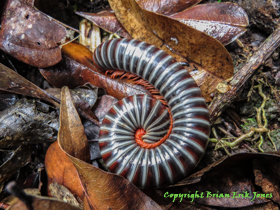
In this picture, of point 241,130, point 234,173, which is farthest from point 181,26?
→ point 234,173

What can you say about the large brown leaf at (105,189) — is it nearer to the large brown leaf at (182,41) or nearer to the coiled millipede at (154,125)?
the coiled millipede at (154,125)

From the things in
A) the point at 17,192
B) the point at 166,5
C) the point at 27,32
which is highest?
the point at 166,5

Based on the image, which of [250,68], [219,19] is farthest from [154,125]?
[219,19]

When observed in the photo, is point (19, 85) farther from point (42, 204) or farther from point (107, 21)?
point (42, 204)

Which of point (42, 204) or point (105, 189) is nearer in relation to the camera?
point (42, 204)

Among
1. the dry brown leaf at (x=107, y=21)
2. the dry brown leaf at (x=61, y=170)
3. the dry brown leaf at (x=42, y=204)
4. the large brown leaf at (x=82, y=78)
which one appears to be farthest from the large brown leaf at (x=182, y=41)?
the dry brown leaf at (x=42, y=204)

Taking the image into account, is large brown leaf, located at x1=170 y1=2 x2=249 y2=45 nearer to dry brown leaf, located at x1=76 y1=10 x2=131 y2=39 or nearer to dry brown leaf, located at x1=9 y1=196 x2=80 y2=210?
dry brown leaf, located at x1=76 y1=10 x2=131 y2=39
